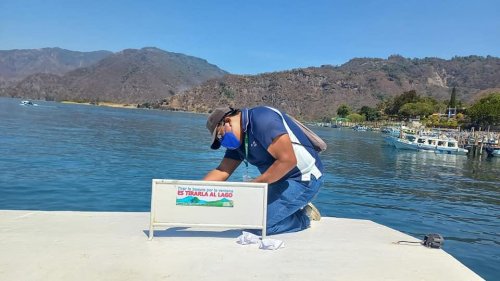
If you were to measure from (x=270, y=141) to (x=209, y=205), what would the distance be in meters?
1.01

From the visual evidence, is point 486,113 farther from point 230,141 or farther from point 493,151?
point 230,141

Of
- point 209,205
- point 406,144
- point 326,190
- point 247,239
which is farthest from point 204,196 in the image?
point 406,144

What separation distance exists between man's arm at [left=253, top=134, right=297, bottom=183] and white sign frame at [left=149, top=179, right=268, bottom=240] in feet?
0.59

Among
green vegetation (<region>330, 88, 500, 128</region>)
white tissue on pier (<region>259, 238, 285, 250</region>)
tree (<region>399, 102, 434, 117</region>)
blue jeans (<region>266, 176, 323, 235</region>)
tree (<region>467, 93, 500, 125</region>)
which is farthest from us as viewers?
tree (<region>399, 102, 434, 117</region>)

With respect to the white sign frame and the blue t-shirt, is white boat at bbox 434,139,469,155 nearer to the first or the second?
the blue t-shirt

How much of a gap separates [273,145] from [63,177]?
56.6 ft

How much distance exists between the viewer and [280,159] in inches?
216

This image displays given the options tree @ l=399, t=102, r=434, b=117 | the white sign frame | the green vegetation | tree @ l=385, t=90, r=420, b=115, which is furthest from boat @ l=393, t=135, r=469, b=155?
tree @ l=385, t=90, r=420, b=115

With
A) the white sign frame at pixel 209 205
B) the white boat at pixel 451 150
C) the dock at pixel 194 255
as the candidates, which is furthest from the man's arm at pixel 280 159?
the white boat at pixel 451 150

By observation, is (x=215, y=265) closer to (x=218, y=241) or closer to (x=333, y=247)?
(x=218, y=241)

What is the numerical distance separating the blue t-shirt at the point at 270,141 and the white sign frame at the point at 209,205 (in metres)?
0.53

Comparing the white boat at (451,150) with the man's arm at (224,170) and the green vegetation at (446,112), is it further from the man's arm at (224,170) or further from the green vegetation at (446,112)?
the man's arm at (224,170)

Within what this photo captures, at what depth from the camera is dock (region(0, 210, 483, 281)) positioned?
14.3 ft

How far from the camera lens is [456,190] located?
2819 centimetres
